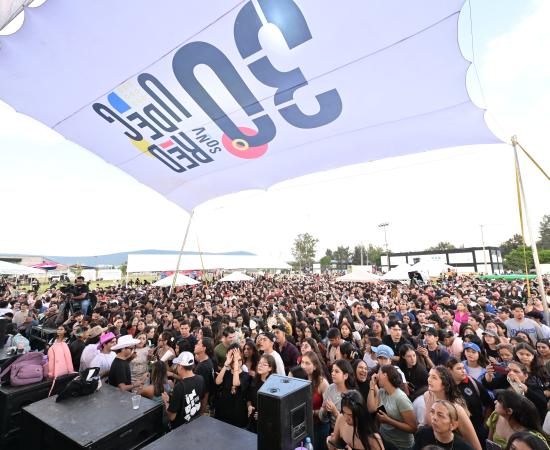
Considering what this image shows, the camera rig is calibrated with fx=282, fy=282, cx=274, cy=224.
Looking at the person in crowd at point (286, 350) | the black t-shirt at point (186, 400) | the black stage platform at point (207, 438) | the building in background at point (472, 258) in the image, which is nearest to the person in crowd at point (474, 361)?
the person in crowd at point (286, 350)

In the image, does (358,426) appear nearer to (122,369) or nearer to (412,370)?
(412,370)

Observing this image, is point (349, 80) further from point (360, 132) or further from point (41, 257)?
point (41, 257)

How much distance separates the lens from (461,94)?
389cm

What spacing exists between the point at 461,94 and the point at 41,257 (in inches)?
3310

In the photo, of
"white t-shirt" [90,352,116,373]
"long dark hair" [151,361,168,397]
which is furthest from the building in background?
"white t-shirt" [90,352,116,373]

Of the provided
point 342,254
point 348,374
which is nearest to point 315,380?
point 348,374

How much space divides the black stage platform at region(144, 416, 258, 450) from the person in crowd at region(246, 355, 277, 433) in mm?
1120

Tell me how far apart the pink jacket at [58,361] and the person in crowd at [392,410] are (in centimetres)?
398

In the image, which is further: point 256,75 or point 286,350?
point 286,350

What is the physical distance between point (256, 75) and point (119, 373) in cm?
474

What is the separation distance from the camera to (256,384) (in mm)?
3529

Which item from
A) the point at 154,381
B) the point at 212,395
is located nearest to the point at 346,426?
the point at 212,395

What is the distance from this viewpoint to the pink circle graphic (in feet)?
19.0

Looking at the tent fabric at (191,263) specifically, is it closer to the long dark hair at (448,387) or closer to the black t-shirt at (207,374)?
the black t-shirt at (207,374)
